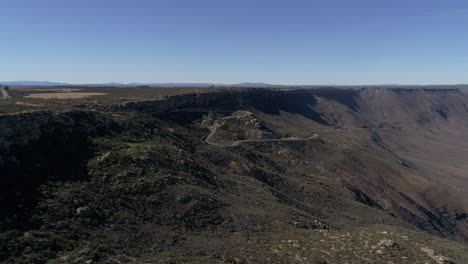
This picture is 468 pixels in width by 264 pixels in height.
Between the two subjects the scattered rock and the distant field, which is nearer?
the scattered rock

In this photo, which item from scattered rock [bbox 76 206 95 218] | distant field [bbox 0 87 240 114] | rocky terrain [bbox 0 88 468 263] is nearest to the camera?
rocky terrain [bbox 0 88 468 263]

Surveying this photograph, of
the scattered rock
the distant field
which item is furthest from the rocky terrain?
the distant field

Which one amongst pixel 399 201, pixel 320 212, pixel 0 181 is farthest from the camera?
pixel 399 201

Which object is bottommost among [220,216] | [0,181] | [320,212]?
[320,212]

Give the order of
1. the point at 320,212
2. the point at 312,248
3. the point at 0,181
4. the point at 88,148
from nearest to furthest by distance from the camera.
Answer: the point at 0,181
the point at 312,248
the point at 88,148
the point at 320,212

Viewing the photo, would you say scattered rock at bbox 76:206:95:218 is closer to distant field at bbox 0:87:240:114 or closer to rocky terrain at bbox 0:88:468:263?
rocky terrain at bbox 0:88:468:263

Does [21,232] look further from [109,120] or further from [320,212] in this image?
[320,212]

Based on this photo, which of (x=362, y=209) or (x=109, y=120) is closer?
(x=109, y=120)

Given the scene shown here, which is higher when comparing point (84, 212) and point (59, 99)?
point (59, 99)

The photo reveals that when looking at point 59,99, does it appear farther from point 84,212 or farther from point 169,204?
point 84,212

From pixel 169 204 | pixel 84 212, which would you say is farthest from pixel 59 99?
pixel 84 212

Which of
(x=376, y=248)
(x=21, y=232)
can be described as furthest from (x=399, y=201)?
(x=21, y=232)
